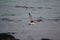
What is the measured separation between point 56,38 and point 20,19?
1.29 ft

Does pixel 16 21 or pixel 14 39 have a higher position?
pixel 16 21

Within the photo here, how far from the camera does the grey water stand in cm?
117

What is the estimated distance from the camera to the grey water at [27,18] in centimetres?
117

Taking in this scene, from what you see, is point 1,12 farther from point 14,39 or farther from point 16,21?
point 14,39

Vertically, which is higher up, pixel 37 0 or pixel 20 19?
pixel 37 0

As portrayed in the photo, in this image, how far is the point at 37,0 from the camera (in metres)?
1.32

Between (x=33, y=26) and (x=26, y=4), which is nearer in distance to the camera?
(x=33, y=26)

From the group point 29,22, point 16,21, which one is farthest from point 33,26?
point 16,21

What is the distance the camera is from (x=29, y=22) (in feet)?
3.97

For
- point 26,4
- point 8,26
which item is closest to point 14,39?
point 8,26

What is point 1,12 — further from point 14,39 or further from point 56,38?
point 56,38

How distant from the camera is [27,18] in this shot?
1.22m

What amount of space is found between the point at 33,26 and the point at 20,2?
303 millimetres

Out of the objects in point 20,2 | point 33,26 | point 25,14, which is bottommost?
point 33,26
